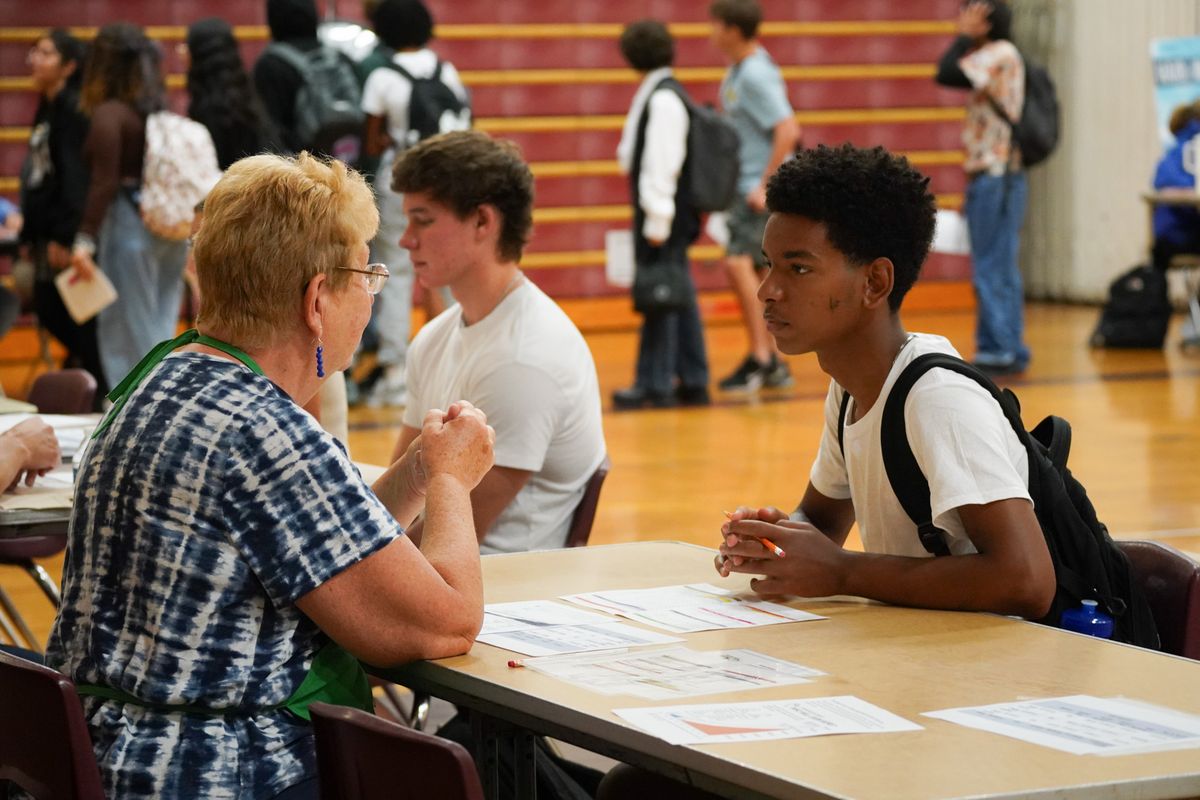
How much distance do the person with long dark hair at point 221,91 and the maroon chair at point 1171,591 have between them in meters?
5.41

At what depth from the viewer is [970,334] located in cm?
1131

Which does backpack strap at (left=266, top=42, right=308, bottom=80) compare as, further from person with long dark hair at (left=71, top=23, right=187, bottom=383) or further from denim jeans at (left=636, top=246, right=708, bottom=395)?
denim jeans at (left=636, top=246, right=708, bottom=395)

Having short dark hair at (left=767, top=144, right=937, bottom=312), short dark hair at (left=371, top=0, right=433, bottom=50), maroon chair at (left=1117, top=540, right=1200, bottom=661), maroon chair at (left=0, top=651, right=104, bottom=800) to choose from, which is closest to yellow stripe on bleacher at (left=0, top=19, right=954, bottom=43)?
short dark hair at (left=371, top=0, right=433, bottom=50)

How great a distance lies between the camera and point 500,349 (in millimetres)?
3371

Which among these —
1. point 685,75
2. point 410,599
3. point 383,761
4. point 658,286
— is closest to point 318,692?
point 410,599

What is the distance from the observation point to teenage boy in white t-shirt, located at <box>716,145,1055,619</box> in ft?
7.85

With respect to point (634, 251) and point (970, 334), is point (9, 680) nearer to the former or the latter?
point (634, 251)

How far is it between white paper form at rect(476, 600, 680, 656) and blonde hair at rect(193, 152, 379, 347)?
493 mm

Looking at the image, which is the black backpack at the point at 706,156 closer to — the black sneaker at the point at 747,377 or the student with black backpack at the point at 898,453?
the black sneaker at the point at 747,377

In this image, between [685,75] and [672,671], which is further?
[685,75]

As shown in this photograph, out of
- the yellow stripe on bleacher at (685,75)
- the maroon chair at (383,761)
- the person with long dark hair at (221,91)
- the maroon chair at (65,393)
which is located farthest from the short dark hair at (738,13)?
the maroon chair at (383,761)

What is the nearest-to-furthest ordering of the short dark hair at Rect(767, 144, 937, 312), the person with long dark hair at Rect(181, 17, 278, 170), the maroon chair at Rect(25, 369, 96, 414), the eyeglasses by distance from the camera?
the eyeglasses → the short dark hair at Rect(767, 144, 937, 312) → the maroon chair at Rect(25, 369, 96, 414) → the person with long dark hair at Rect(181, 17, 278, 170)

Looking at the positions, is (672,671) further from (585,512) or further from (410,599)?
(585,512)

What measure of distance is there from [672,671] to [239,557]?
0.53 meters
